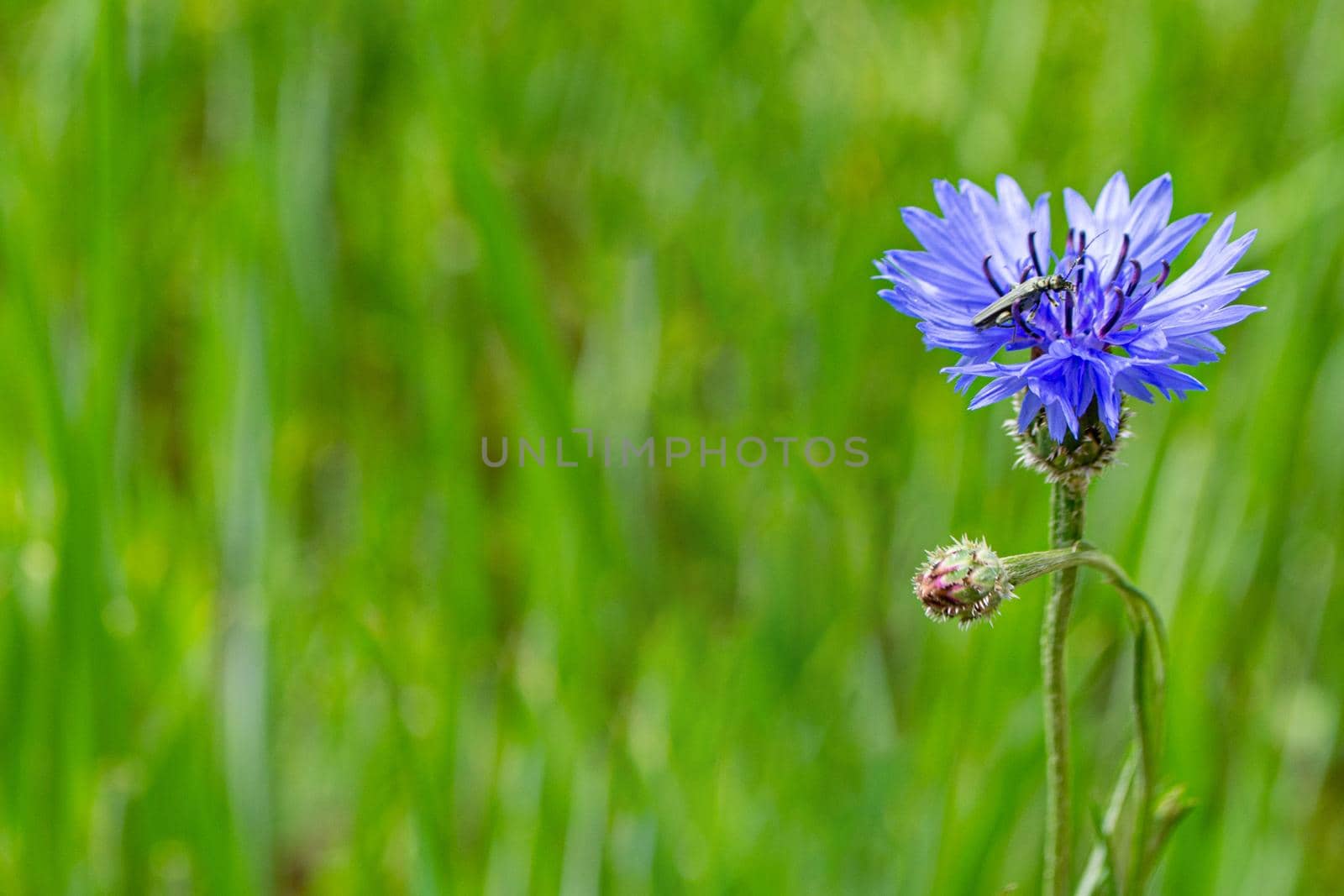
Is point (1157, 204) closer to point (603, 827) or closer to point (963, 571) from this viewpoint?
point (963, 571)

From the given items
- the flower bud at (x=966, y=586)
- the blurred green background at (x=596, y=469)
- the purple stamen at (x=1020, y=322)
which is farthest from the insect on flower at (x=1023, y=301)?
the blurred green background at (x=596, y=469)

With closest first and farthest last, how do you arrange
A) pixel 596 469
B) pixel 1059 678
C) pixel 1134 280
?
pixel 1059 678
pixel 1134 280
pixel 596 469

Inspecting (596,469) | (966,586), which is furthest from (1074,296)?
(596,469)

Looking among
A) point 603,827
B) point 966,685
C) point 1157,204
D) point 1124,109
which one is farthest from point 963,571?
point 1124,109

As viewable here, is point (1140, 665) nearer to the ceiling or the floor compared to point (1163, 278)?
nearer to the floor

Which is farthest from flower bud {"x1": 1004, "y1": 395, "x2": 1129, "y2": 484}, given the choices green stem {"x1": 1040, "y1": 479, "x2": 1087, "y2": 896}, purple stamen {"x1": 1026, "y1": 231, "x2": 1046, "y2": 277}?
purple stamen {"x1": 1026, "y1": 231, "x2": 1046, "y2": 277}

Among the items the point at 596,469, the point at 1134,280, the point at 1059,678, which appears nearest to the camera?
the point at 1059,678

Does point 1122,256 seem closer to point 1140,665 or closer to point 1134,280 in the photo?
point 1134,280
